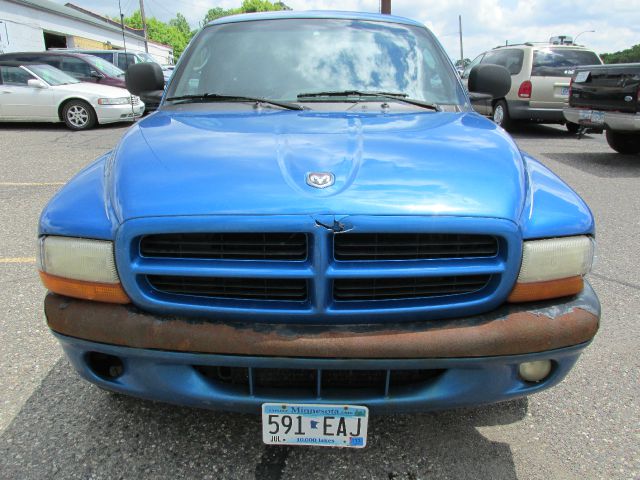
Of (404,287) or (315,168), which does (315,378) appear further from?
(315,168)

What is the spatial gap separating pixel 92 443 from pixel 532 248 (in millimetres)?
1877

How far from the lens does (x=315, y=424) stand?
177cm

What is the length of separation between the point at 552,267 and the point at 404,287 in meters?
0.51

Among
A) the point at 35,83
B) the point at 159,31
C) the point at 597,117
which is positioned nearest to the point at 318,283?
the point at 597,117

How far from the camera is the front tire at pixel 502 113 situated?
11.5 metres

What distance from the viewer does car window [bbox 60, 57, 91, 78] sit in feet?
42.8

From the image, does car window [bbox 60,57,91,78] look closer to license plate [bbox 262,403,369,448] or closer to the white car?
the white car

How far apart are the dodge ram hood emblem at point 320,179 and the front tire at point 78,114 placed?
11.0 meters

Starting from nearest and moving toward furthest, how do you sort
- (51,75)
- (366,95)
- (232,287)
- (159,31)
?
(232,287)
(366,95)
(51,75)
(159,31)

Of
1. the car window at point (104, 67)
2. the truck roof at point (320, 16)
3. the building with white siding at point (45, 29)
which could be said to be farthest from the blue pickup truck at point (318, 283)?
the building with white siding at point (45, 29)

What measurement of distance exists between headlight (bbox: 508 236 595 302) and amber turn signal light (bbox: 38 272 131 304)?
1332 mm

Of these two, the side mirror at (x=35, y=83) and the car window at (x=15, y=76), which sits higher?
the car window at (x=15, y=76)

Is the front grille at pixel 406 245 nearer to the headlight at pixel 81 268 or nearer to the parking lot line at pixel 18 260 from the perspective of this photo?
the headlight at pixel 81 268

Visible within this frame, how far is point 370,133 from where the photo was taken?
7.39 ft
